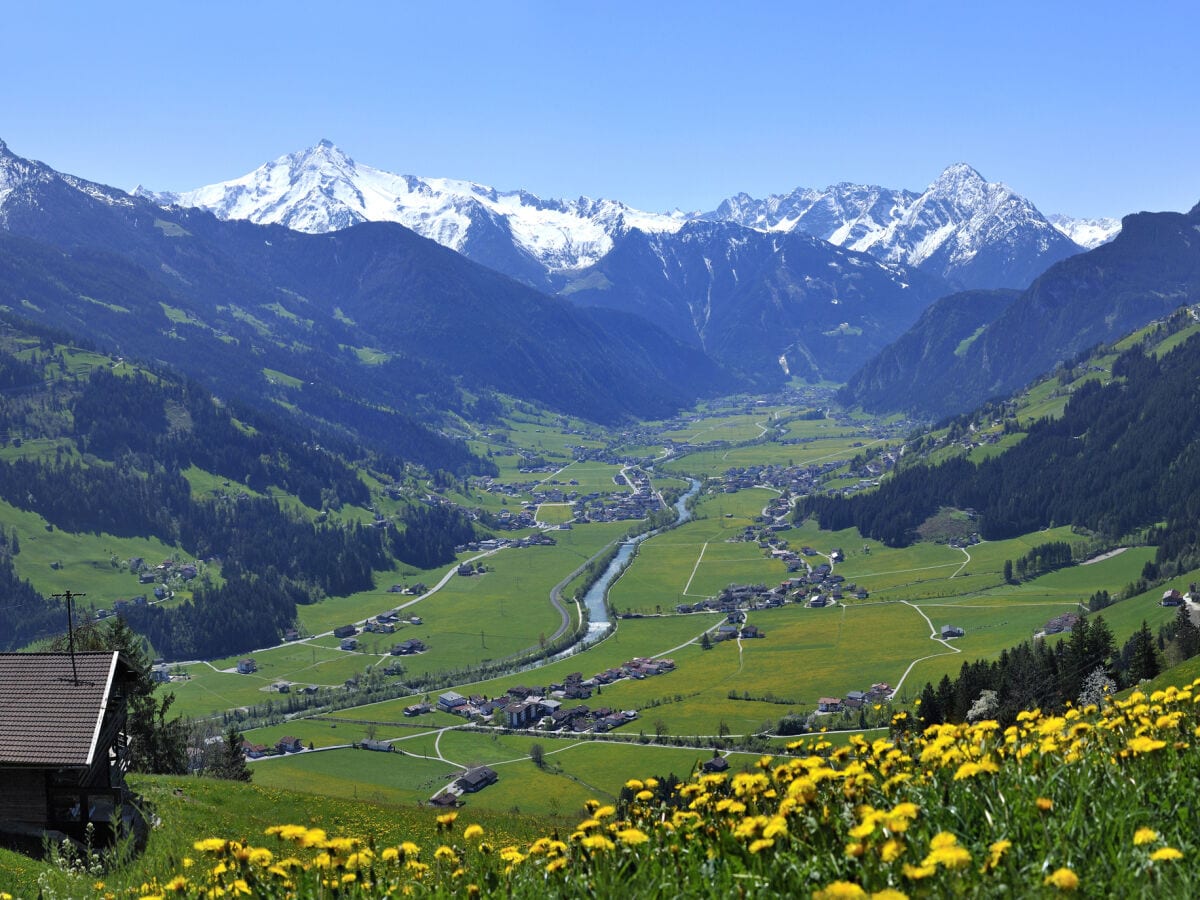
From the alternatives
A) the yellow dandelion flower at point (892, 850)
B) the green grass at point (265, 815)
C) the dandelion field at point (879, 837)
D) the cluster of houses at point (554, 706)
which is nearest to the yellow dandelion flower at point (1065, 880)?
the dandelion field at point (879, 837)

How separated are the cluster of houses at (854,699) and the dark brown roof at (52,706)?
108 m

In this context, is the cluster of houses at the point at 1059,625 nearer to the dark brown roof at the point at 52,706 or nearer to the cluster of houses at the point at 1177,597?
the cluster of houses at the point at 1177,597

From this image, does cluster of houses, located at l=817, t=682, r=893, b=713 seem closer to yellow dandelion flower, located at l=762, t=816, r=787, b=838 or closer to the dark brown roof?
the dark brown roof

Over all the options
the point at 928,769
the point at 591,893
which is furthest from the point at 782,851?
the point at 928,769

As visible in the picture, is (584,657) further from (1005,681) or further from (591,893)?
(591,893)

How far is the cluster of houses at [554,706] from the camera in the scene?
437ft

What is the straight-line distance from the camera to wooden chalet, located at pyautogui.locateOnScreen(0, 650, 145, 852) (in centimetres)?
2994

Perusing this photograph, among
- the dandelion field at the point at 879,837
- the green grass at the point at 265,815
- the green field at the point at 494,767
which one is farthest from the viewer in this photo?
the green field at the point at 494,767

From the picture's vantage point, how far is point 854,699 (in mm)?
129625

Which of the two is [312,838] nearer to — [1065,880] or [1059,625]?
[1065,880]

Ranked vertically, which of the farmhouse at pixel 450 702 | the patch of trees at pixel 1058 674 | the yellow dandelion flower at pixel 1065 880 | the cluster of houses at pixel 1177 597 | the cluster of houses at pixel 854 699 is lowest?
the farmhouse at pixel 450 702

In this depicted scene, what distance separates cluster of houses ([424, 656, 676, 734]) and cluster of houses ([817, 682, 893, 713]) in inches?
Result: 1026

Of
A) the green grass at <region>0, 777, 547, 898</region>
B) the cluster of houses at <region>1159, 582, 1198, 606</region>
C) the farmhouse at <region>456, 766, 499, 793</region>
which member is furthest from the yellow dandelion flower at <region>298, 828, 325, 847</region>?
the cluster of houses at <region>1159, 582, 1198, 606</region>

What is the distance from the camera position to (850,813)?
796 centimetres
